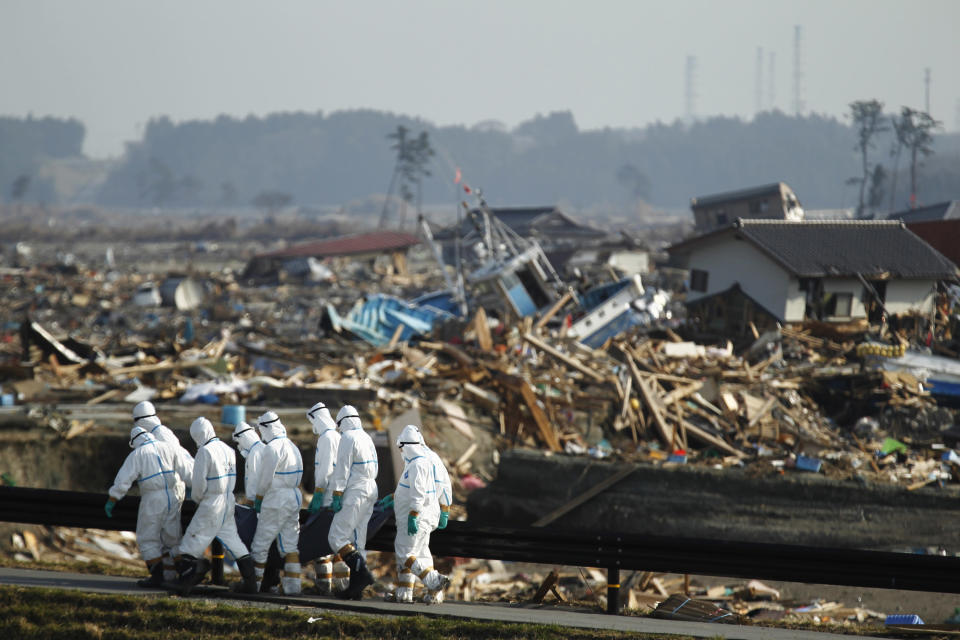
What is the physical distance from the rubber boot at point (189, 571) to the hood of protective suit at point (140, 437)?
41.3 inches

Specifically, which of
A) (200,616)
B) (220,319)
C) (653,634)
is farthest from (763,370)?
(220,319)

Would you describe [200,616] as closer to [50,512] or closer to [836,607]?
[50,512]

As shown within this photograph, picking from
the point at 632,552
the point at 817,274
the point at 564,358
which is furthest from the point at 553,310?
the point at 632,552

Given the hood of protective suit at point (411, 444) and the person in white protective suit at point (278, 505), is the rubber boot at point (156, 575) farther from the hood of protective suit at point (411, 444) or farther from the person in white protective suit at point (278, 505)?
the hood of protective suit at point (411, 444)

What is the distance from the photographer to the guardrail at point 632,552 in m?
7.36

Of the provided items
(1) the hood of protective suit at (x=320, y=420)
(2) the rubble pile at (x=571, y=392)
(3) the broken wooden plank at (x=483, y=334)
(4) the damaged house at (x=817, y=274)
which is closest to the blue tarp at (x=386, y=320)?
(2) the rubble pile at (x=571, y=392)

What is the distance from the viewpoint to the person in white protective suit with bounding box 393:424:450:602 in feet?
25.4

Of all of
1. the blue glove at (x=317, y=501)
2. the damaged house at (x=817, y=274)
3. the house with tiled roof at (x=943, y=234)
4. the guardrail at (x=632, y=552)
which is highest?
the house with tiled roof at (x=943, y=234)

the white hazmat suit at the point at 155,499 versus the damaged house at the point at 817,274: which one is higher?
the damaged house at the point at 817,274

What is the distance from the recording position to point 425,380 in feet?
58.9

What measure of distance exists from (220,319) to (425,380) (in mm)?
16443

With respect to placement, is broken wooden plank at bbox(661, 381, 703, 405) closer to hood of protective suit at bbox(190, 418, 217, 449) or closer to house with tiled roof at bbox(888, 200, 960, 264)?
hood of protective suit at bbox(190, 418, 217, 449)

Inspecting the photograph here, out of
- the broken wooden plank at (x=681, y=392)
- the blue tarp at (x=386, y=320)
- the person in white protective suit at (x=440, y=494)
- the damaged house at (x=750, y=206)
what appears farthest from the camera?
the damaged house at (x=750, y=206)

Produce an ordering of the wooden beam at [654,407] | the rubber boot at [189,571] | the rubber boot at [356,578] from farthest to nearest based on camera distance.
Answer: the wooden beam at [654,407]
the rubber boot at [356,578]
the rubber boot at [189,571]
